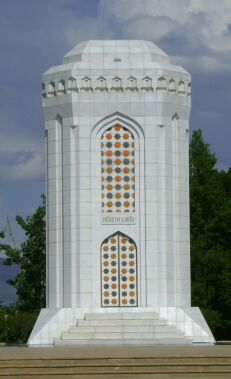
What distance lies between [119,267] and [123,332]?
7.12 ft

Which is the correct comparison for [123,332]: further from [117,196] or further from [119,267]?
[117,196]

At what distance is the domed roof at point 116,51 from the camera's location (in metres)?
38.3

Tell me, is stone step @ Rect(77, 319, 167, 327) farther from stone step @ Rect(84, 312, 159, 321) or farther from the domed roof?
the domed roof

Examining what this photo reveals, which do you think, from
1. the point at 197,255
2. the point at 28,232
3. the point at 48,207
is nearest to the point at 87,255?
the point at 48,207

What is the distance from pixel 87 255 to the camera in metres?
37.9

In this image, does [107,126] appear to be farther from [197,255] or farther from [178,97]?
[197,255]

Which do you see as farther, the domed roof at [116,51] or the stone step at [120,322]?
the domed roof at [116,51]

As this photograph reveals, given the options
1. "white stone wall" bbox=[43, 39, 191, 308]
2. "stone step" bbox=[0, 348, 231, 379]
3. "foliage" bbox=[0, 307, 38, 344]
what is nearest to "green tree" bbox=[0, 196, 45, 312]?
"foliage" bbox=[0, 307, 38, 344]

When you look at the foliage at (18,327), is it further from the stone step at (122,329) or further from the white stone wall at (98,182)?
the stone step at (122,329)

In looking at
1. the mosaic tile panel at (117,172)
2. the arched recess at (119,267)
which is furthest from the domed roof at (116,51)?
the arched recess at (119,267)

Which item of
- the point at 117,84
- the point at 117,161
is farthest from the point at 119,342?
the point at 117,84

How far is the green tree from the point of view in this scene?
5347 centimetres

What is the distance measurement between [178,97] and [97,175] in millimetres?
3387

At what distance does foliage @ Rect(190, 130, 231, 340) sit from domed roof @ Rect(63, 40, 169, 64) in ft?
38.6
